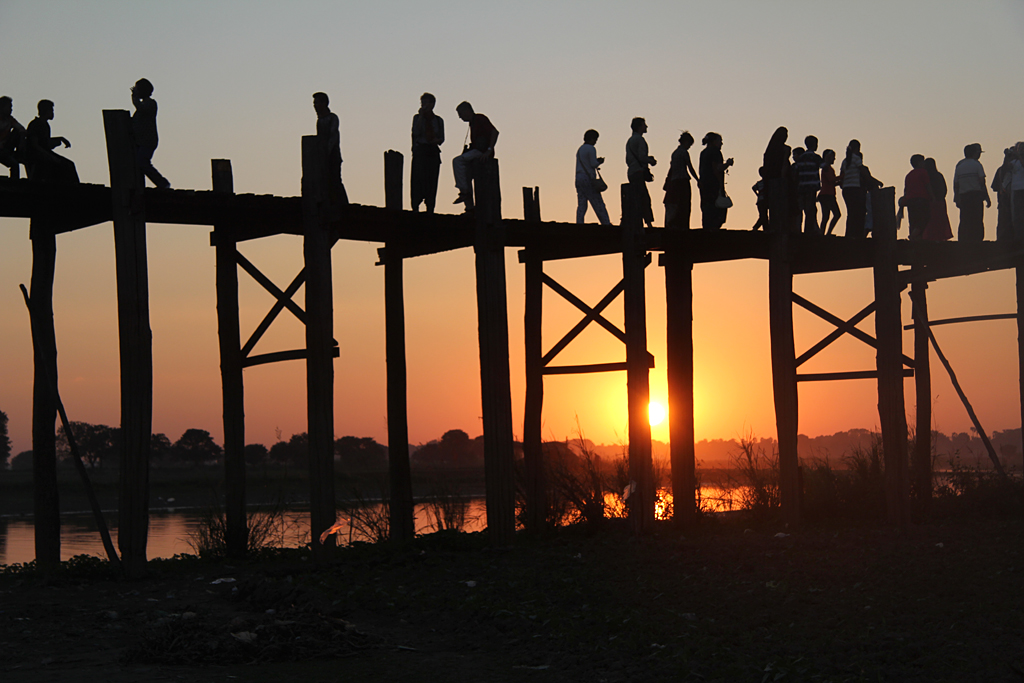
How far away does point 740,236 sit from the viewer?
1304 centimetres

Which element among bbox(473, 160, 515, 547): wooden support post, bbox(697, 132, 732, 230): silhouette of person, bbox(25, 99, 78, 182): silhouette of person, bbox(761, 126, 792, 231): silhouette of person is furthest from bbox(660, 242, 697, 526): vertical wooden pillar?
bbox(25, 99, 78, 182): silhouette of person

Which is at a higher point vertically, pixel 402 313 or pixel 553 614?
pixel 402 313

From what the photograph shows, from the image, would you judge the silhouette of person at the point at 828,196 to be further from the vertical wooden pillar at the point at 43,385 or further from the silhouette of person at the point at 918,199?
the vertical wooden pillar at the point at 43,385

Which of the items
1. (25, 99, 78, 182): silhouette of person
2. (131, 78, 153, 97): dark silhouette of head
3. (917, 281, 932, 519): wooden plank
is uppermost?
(131, 78, 153, 97): dark silhouette of head

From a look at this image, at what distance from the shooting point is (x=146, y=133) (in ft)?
34.9

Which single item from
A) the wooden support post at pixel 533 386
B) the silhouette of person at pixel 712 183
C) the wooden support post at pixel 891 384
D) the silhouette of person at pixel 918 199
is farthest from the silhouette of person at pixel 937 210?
the wooden support post at pixel 533 386

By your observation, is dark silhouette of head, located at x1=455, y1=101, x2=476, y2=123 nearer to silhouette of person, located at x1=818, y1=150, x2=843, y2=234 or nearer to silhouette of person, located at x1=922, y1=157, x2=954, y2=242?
silhouette of person, located at x1=818, y1=150, x2=843, y2=234

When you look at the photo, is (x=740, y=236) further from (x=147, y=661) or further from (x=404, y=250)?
(x=147, y=661)

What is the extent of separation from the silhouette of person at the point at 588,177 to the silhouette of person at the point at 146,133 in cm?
503

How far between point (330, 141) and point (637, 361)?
4.42 metres

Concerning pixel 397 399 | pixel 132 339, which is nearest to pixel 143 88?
pixel 132 339

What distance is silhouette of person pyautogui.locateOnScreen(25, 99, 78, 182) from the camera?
10.4 meters

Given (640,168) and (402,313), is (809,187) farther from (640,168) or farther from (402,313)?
(402,313)

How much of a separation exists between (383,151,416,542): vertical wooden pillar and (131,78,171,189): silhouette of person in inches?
118
